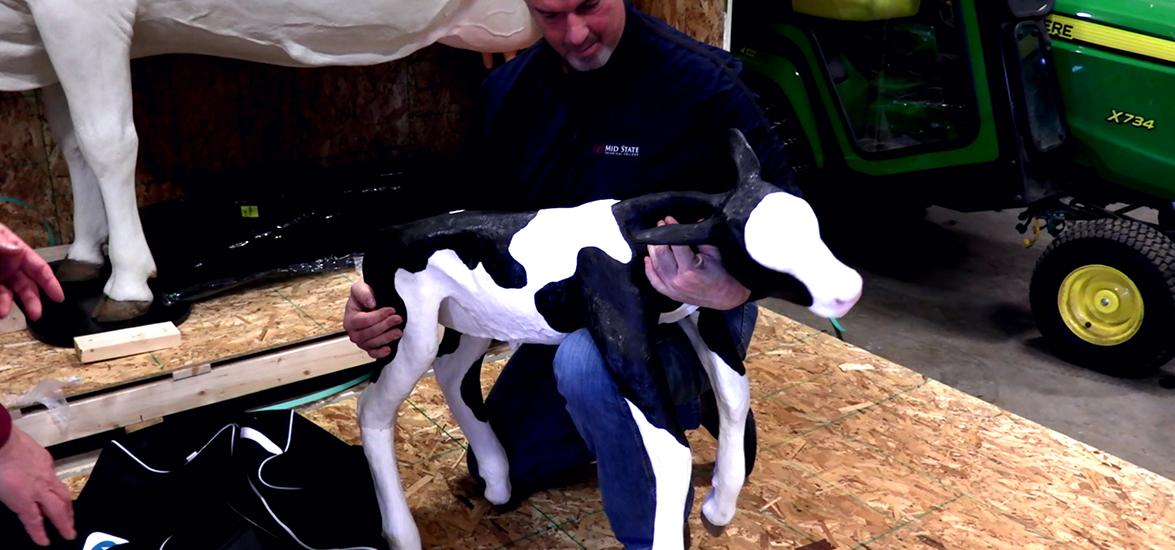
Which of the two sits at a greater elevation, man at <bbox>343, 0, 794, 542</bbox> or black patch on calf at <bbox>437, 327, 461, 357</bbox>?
man at <bbox>343, 0, 794, 542</bbox>

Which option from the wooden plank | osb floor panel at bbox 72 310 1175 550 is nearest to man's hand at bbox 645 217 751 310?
osb floor panel at bbox 72 310 1175 550

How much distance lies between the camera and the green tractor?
10.0 feet

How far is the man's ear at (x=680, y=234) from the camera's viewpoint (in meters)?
1.27

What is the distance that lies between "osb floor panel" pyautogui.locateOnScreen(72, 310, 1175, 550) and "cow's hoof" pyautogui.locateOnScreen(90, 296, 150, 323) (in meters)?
0.41

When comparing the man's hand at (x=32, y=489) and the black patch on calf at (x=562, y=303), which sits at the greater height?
the black patch on calf at (x=562, y=303)

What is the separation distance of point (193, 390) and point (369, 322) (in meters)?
0.94

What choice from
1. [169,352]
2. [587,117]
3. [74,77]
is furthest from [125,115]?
[587,117]

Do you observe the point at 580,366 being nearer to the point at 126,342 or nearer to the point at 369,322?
the point at 369,322

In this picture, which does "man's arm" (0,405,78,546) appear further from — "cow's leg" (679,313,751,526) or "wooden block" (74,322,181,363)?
"cow's leg" (679,313,751,526)

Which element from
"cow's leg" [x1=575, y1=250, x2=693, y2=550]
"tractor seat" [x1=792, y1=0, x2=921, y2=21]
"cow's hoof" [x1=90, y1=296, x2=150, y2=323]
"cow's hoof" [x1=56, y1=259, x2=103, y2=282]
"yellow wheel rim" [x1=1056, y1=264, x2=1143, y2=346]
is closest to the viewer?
"cow's leg" [x1=575, y1=250, x2=693, y2=550]

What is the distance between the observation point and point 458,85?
3.38 metres

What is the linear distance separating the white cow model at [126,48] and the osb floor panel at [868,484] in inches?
25.5

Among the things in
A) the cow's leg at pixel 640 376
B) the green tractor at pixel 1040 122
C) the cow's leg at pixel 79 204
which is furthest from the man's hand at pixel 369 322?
the green tractor at pixel 1040 122

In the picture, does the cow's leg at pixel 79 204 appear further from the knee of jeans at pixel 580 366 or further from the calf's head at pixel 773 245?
the calf's head at pixel 773 245
